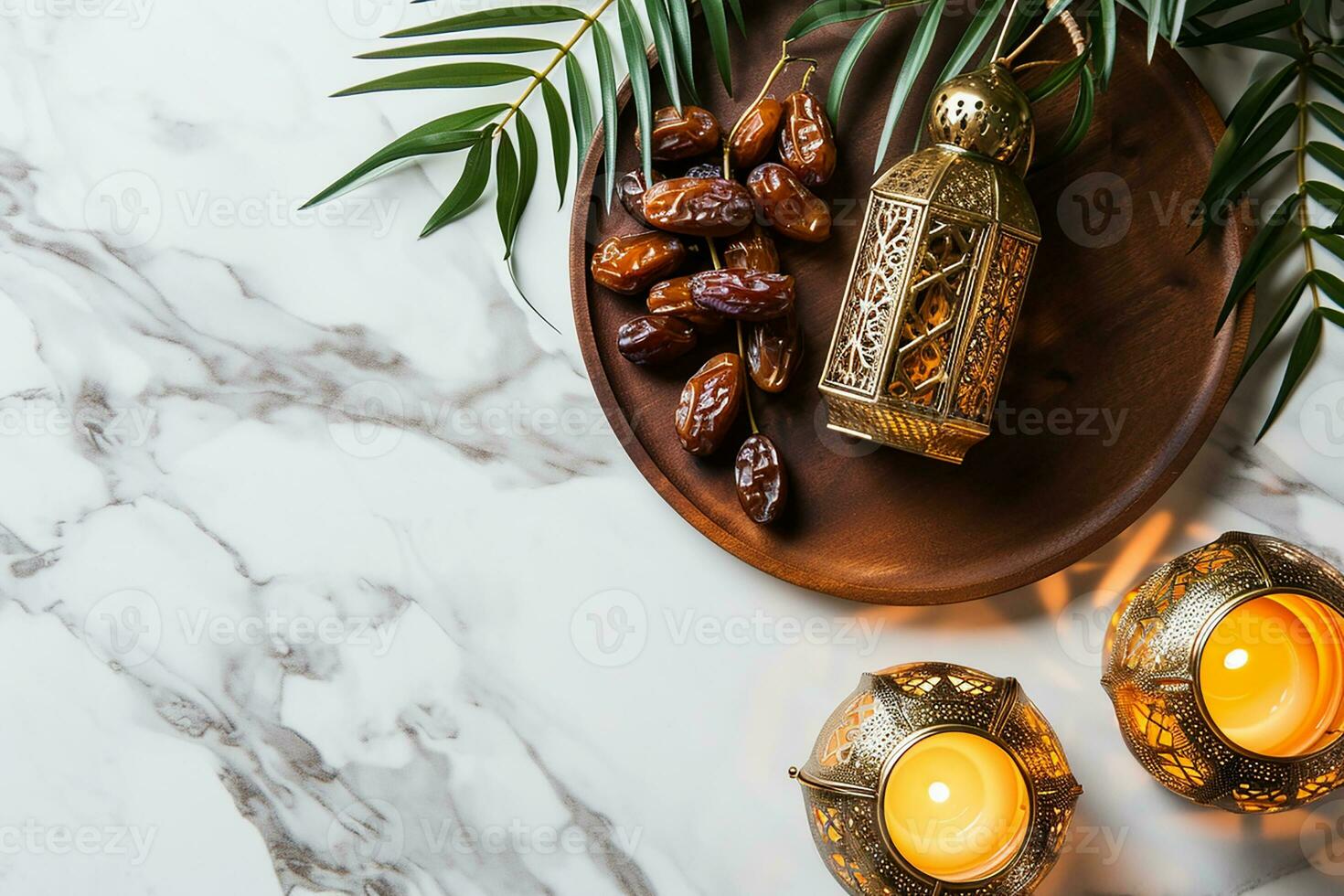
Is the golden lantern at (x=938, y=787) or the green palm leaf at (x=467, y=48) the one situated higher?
the green palm leaf at (x=467, y=48)

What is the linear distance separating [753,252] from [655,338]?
0.36ft

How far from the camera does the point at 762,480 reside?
0.76 metres

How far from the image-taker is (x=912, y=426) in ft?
2.29

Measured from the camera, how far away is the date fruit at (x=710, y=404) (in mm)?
754

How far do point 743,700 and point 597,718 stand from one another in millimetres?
132

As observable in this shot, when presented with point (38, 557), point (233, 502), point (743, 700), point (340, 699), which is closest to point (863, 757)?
point (743, 700)
